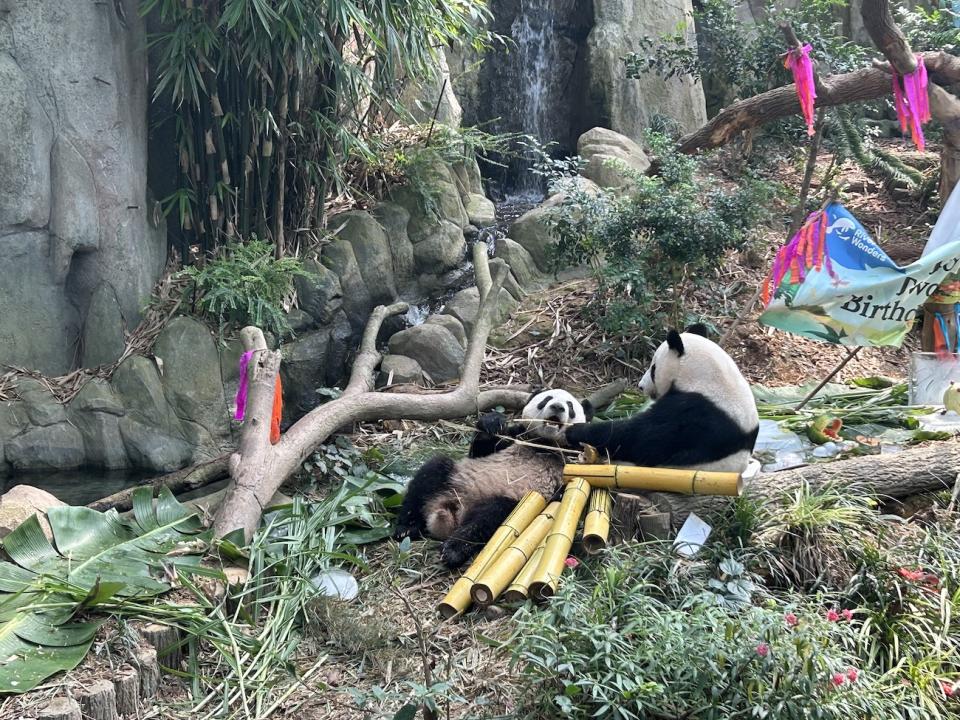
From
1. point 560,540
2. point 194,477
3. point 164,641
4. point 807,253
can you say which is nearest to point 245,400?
point 194,477

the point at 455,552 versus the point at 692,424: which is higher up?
the point at 692,424

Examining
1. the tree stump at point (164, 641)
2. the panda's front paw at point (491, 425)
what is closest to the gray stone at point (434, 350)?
the panda's front paw at point (491, 425)

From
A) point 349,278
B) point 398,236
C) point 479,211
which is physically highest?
point 479,211

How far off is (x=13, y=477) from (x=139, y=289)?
1.61 metres

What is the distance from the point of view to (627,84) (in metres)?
10.7

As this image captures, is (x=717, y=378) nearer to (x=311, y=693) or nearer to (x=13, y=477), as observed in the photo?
(x=311, y=693)

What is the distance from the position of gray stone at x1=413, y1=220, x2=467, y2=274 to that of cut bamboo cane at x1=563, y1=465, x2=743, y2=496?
4.34 m

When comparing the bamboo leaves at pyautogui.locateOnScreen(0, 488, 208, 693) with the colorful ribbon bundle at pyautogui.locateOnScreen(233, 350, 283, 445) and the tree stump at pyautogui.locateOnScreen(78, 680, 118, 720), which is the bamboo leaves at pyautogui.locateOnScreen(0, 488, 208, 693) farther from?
the colorful ribbon bundle at pyautogui.locateOnScreen(233, 350, 283, 445)

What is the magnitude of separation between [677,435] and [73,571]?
105 inches

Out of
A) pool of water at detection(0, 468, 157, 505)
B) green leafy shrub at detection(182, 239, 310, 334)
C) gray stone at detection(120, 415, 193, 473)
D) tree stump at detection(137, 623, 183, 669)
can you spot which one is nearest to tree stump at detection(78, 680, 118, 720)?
tree stump at detection(137, 623, 183, 669)

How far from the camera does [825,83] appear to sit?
7.43 m

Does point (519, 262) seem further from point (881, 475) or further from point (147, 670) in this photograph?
point (147, 670)

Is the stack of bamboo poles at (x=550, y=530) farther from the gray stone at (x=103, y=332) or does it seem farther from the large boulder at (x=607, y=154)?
the large boulder at (x=607, y=154)

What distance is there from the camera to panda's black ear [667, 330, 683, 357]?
13.9ft
